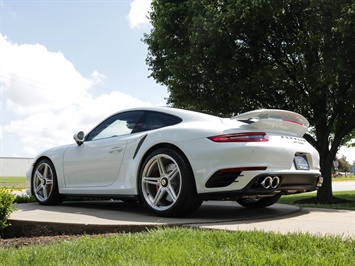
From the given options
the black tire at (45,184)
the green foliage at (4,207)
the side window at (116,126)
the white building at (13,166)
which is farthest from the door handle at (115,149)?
the white building at (13,166)

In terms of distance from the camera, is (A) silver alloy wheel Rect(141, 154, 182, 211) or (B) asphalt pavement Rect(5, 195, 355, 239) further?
(A) silver alloy wheel Rect(141, 154, 182, 211)

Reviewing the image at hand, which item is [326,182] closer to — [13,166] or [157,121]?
[157,121]

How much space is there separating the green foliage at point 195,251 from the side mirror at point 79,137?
2769mm

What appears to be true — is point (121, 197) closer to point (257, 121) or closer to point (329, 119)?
point (257, 121)

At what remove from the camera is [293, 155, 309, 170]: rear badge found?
4.63m

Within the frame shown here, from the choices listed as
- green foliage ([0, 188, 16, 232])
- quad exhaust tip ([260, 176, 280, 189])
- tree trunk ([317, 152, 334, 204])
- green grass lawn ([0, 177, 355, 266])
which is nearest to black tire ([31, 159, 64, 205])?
green foliage ([0, 188, 16, 232])

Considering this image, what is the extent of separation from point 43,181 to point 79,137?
45.5 inches

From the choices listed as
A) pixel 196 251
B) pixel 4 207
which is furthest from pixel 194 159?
pixel 4 207

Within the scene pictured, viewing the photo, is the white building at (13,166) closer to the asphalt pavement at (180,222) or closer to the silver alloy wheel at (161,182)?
the asphalt pavement at (180,222)

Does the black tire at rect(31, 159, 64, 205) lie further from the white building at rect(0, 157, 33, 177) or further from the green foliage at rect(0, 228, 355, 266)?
the white building at rect(0, 157, 33, 177)

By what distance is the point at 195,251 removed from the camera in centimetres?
276

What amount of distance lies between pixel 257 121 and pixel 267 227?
1.21 m

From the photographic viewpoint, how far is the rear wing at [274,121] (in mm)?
4508

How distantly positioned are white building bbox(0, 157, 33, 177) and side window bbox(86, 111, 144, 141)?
4823 centimetres
